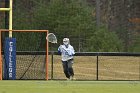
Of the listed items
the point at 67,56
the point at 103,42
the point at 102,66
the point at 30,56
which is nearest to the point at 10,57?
the point at 30,56

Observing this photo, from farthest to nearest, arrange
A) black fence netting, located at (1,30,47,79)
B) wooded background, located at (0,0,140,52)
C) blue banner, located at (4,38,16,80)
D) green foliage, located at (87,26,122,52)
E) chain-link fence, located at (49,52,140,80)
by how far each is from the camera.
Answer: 1. green foliage, located at (87,26,122,52)
2. wooded background, located at (0,0,140,52)
3. chain-link fence, located at (49,52,140,80)
4. black fence netting, located at (1,30,47,79)
5. blue banner, located at (4,38,16,80)

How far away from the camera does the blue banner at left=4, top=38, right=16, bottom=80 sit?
2275cm

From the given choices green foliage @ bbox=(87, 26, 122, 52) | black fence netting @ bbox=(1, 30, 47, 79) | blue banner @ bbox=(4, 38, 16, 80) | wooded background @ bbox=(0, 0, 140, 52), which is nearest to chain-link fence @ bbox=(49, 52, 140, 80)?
black fence netting @ bbox=(1, 30, 47, 79)

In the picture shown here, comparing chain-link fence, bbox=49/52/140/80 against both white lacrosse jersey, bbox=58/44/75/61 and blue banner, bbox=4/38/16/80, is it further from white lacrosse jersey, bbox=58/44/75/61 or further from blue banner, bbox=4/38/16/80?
blue banner, bbox=4/38/16/80

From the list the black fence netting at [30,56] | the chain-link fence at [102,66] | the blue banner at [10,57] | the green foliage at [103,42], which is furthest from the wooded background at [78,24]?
the blue banner at [10,57]

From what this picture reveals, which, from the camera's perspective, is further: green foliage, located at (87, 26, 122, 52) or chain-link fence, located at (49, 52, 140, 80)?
green foliage, located at (87, 26, 122, 52)

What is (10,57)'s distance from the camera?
74.9ft

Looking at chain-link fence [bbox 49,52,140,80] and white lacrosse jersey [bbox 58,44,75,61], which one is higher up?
white lacrosse jersey [bbox 58,44,75,61]

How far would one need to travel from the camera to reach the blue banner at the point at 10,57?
74.6ft

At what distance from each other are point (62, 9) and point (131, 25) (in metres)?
6.05

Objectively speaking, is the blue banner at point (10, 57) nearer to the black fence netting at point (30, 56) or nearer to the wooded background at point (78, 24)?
the black fence netting at point (30, 56)

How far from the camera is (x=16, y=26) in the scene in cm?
3014

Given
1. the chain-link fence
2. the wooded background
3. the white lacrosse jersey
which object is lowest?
the chain-link fence

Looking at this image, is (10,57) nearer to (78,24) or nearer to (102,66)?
(102,66)
